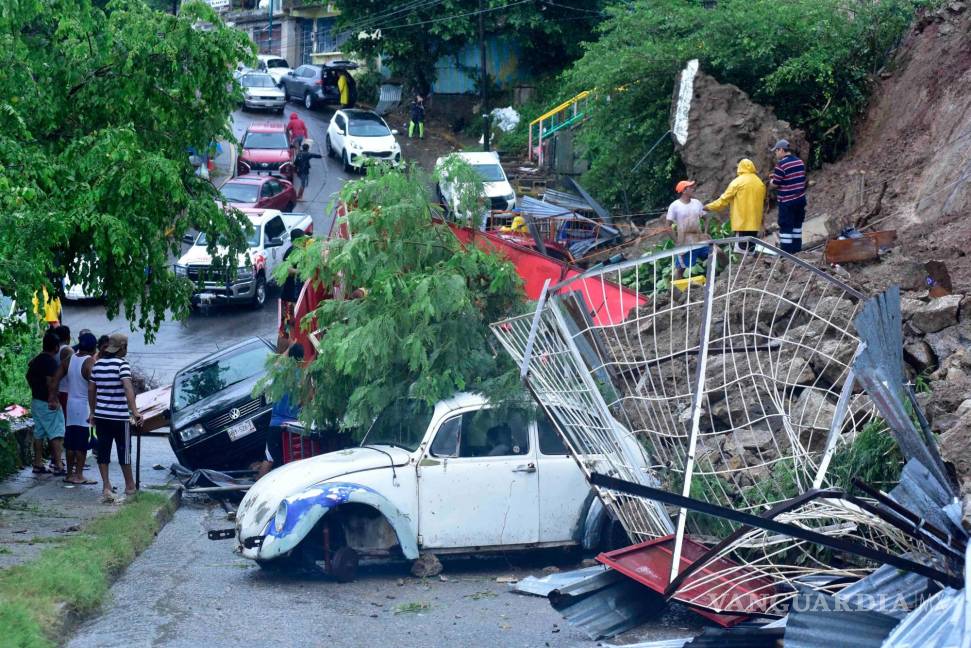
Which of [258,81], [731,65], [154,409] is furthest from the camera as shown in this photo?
[258,81]

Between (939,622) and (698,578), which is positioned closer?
(939,622)

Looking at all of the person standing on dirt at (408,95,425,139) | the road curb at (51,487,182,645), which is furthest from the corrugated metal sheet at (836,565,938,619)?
the person standing on dirt at (408,95,425,139)

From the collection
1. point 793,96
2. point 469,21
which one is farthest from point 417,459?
point 469,21

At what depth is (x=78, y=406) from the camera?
38.3 ft

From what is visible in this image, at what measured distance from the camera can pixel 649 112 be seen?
20.6 metres

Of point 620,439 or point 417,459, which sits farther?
point 417,459

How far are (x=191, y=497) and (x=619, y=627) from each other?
6531mm

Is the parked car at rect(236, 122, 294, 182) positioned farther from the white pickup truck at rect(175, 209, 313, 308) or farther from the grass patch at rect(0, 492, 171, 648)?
the grass patch at rect(0, 492, 171, 648)

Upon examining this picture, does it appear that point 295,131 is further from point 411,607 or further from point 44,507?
point 411,607

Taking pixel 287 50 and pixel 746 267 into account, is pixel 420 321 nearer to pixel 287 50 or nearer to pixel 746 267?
pixel 746 267

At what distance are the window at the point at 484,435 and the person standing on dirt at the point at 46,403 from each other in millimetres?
5245

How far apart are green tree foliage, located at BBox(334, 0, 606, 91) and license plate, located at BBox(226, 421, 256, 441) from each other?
88.9 ft

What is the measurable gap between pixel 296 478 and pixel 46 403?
4.76 meters

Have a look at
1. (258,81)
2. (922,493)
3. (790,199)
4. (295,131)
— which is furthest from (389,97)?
(922,493)
